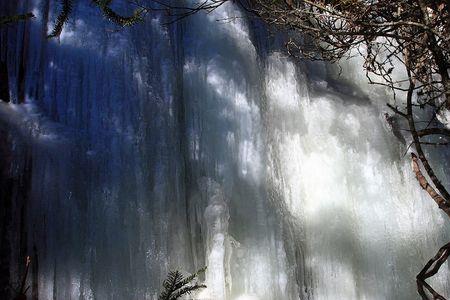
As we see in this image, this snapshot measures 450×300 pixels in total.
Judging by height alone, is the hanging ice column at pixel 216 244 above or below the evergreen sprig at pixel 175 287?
above

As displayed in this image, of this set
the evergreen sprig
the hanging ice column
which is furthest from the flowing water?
the evergreen sprig

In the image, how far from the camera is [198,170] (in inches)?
165

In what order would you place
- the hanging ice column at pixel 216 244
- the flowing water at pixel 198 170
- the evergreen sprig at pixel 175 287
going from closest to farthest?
the evergreen sprig at pixel 175 287
the flowing water at pixel 198 170
the hanging ice column at pixel 216 244

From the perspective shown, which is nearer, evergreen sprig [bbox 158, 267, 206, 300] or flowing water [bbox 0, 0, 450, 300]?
evergreen sprig [bbox 158, 267, 206, 300]

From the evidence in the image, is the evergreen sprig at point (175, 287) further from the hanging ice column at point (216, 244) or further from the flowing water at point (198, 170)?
the hanging ice column at point (216, 244)

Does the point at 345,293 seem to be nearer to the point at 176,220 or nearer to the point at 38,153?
the point at 176,220

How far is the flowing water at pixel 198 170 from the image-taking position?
322cm

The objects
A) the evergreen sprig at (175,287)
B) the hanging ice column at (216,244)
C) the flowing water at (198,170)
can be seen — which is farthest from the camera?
the hanging ice column at (216,244)

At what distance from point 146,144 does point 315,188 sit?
75.7 inches

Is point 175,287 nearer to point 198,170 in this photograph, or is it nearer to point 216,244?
point 216,244

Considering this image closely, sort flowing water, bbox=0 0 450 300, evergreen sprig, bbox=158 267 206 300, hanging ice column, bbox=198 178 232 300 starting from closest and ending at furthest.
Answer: evergreen sprig, bbox=158 267 206 300
flowing water, bbox=0 0 450 300
hanging ice column, bbox=198 178 232 300

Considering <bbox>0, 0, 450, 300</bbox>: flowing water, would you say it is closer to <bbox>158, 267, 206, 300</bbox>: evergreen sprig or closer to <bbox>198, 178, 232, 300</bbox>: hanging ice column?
<bbox>198, 178, 232, 300</bbox>: hanging ice column

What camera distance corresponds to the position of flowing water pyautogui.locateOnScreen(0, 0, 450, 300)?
127 inches

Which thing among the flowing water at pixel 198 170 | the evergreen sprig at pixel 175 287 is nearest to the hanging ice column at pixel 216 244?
the flowing water at pixel 198 170
